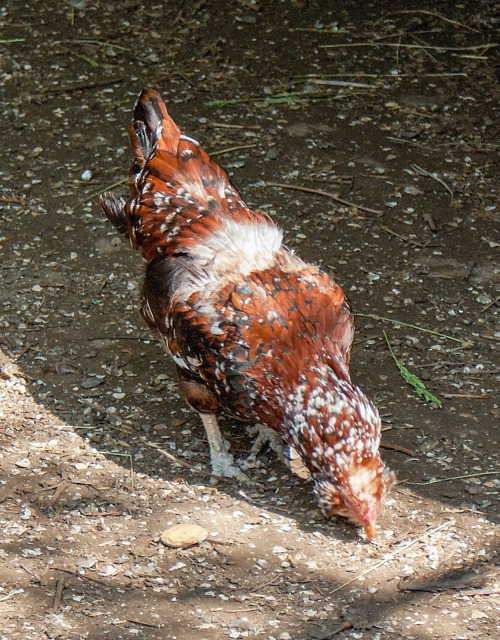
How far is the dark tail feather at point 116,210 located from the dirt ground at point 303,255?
597 millimetres

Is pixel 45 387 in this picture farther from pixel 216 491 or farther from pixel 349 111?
pixel 349 111

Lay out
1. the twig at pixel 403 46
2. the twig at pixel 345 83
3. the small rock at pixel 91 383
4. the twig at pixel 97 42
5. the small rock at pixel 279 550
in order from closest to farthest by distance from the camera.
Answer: the small rock at pixel 279 550 → the small rock at pixel 91 383 → the twig at pixel 345 83 → the twig at pixel 403 46 → the twig at pixel 97 42

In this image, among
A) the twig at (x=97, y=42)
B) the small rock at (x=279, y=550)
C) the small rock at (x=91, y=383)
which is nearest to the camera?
the small rock at (x=279, y=550)

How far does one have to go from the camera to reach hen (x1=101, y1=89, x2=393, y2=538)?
3.69 m

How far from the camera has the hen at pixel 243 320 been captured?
3.69 meters

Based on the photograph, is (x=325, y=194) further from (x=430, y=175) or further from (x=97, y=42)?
(x=97, y=42)

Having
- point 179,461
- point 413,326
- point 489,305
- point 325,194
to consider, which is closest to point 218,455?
point 179,461

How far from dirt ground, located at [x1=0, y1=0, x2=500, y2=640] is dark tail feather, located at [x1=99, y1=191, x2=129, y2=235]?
0.60 m

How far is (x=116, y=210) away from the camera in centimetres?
490

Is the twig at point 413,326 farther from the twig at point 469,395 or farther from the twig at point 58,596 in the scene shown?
the twig at point 58,596

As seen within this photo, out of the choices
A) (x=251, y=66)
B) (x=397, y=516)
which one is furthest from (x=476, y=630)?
(x=251, y=66)

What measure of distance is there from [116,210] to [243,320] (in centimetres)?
128

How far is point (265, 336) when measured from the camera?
3.94m

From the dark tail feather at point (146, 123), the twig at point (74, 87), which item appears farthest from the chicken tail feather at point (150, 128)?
the twig at point (74, 87)
